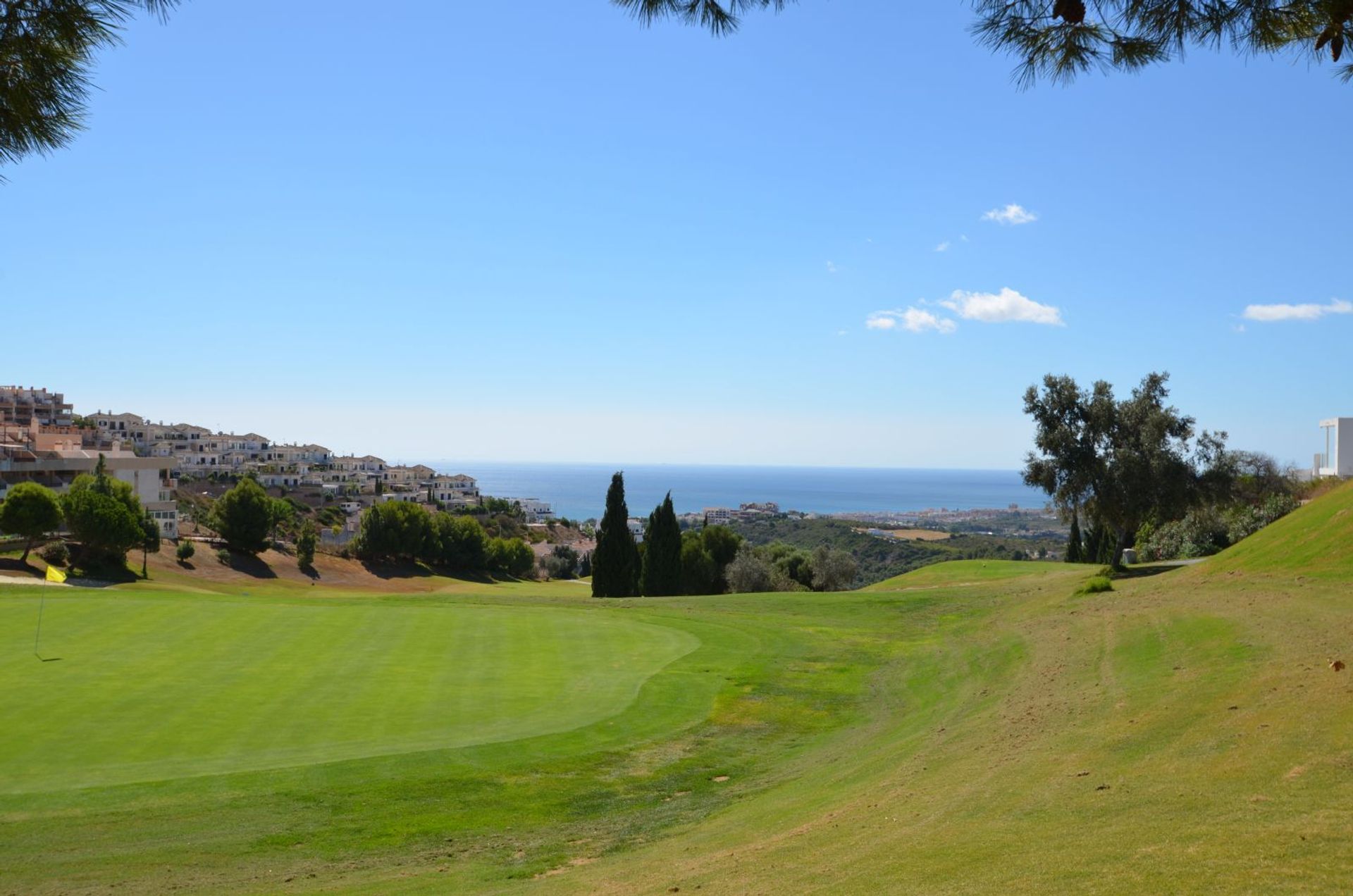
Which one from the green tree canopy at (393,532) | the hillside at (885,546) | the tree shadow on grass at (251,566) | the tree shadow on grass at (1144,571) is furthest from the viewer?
the hillside at (885,546)

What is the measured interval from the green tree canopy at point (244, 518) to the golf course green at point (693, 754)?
51.2 metres

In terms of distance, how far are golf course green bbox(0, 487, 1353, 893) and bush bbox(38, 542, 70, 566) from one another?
29.9 m

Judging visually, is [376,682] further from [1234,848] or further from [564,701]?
[1234,848]

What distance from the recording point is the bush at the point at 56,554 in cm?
4860

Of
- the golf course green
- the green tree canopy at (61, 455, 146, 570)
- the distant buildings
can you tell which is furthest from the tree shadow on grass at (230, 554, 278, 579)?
the golf course green

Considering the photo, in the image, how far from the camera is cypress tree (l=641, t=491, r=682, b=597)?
163ft

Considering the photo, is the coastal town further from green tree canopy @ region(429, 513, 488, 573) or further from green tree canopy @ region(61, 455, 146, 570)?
green tree canopy @ region(61, 455, 146, 570)

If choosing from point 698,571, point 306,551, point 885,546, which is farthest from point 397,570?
point 885,546

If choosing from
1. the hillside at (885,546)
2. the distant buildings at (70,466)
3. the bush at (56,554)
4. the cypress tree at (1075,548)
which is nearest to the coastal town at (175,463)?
the distant buildings at (70,466)

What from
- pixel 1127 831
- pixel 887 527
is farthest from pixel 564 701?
pixel 887 527

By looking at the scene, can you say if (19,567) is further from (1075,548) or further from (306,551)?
(1075,548)

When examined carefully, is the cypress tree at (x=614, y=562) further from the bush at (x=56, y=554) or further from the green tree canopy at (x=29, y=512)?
the bush at (x=56, y=554)

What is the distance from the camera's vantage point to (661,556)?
4978 centimetres

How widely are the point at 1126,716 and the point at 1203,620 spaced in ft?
21.6
